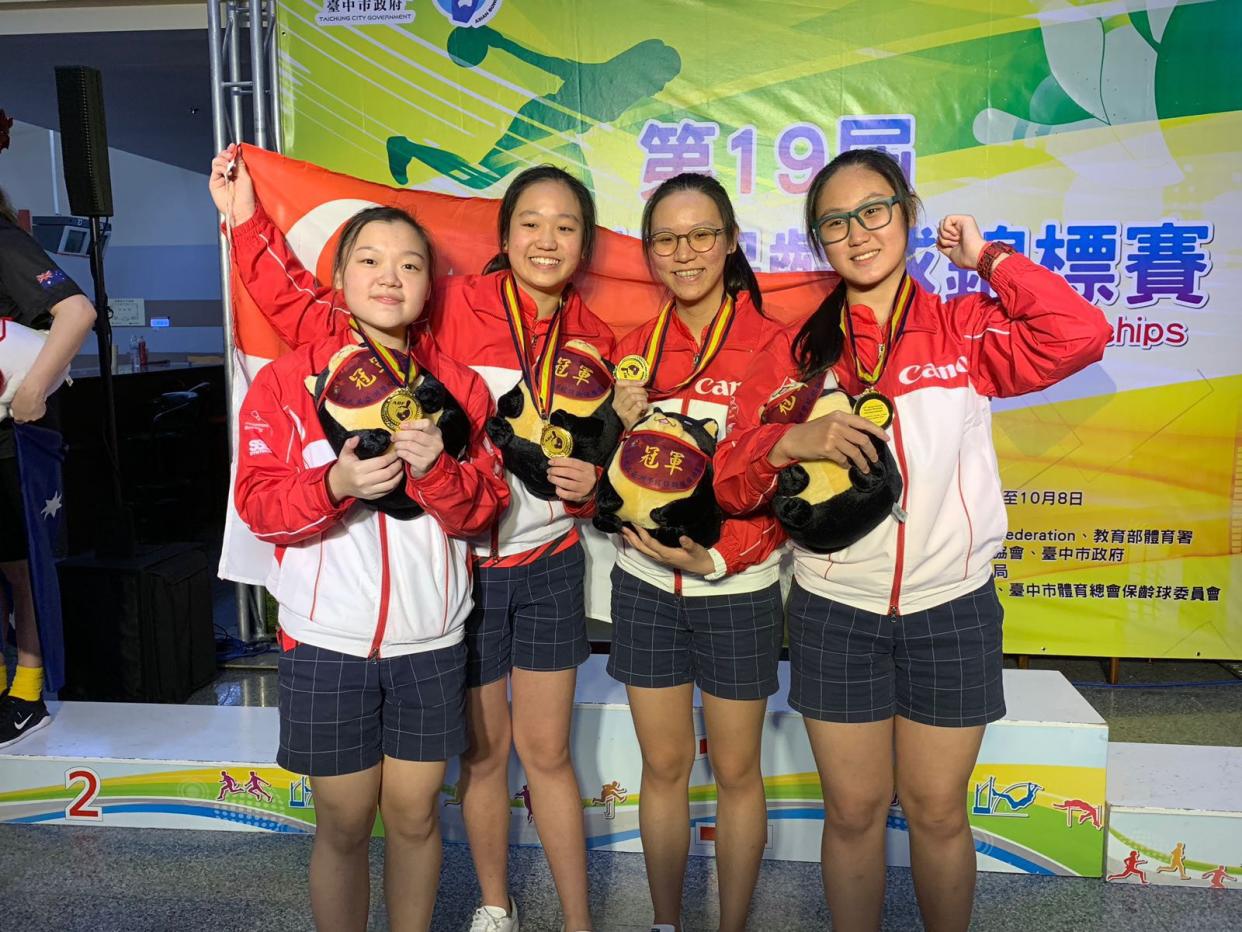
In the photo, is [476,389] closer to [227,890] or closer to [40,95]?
[227,890]

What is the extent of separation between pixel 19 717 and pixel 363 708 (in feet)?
5.74

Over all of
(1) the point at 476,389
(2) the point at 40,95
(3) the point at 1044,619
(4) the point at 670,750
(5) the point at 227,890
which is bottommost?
(5) the point at 227,890

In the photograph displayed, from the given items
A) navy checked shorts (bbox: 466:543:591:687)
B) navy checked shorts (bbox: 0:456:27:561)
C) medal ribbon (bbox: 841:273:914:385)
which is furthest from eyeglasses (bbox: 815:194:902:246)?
navy checked shorts (bbox: 0:456:27:561)

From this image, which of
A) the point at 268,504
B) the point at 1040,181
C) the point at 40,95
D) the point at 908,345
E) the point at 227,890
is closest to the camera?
the point at 268,504

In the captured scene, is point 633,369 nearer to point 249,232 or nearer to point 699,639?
point 699,639

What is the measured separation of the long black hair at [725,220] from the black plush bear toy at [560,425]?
307 millimetres

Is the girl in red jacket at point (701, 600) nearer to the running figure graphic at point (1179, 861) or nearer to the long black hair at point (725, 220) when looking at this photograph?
→ the long black hair at point (725, 220)

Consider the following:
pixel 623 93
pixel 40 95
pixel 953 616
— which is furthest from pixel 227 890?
pixel 40 95

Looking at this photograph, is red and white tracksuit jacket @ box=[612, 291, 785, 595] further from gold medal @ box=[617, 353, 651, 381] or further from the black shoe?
the black shoe

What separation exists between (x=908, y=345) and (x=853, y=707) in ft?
2.13

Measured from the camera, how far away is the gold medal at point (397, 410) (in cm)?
153

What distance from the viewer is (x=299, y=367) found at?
1.69m

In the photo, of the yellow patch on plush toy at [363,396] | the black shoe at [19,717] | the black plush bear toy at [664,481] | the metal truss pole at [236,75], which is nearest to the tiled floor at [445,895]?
the black shoe at [19,717]

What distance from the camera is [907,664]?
5.56ft
